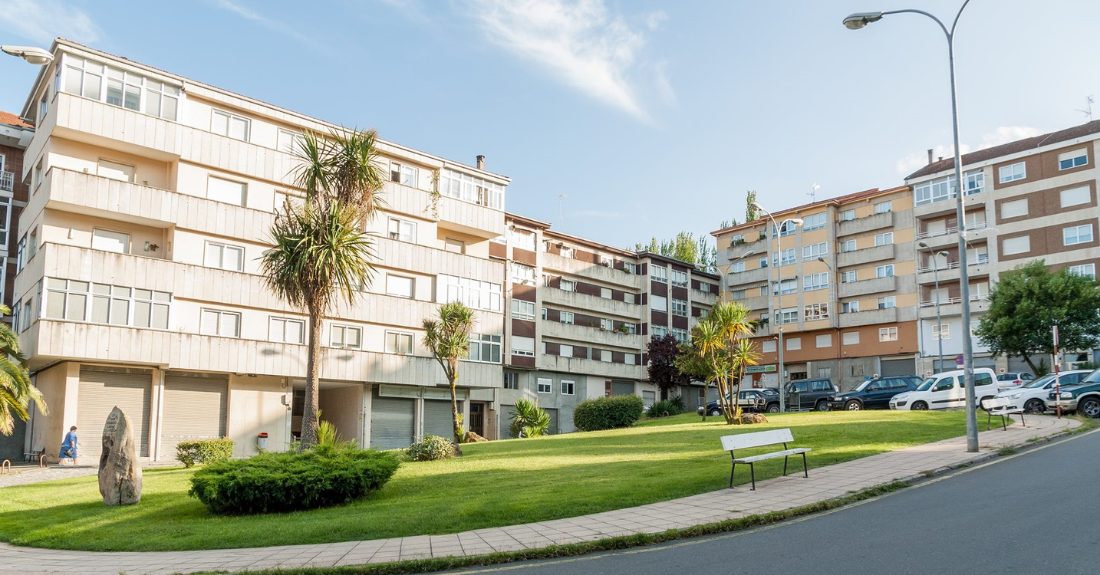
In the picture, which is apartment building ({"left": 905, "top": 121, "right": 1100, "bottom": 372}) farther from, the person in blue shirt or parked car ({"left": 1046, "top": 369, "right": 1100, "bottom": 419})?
the person in blue shirt

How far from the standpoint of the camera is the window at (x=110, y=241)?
113 feet

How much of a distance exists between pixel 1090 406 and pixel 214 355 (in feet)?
110

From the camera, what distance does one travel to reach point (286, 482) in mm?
14453

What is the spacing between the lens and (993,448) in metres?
17.3

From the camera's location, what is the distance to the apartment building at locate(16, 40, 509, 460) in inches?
1278

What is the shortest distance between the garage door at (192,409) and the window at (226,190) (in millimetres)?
8180

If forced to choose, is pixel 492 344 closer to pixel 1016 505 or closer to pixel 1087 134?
pixel 1016 505

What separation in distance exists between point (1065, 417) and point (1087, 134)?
39.4m

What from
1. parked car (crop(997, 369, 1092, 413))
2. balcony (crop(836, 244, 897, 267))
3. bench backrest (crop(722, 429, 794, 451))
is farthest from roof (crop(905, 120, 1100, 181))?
bench backrest (crop(722, 429, 794, 451))

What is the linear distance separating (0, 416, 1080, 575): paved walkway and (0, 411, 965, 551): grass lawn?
475 millimetres

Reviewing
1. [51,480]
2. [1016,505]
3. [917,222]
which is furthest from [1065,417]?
[917,222]

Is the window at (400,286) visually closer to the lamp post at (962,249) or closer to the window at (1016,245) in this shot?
the lamp post at (962,249)

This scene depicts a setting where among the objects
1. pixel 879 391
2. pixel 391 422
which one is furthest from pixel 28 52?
pixel 879 391

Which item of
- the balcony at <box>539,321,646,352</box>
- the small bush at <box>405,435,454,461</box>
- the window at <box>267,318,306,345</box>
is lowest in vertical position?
the small bush at <box>405,435,454,461</box>
